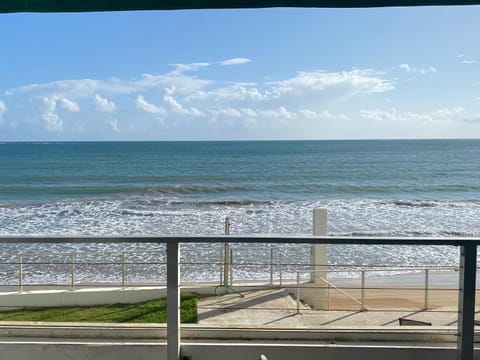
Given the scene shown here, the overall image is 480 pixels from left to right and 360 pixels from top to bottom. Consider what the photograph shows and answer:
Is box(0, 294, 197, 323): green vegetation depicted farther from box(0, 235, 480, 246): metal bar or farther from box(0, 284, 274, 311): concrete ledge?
box(0, 235, 480, 246): metal bar

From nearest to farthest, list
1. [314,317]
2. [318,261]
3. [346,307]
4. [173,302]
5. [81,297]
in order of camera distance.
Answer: [173,302]
[314,317]
[346,307]
[318,261]
[81,297]

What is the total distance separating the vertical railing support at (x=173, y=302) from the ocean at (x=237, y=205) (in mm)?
1883

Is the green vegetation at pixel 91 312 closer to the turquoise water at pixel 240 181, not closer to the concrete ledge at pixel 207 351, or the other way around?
the concrete ledge at pixel 207 351

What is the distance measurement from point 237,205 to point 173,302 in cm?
1424

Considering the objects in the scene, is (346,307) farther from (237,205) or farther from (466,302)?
(237,205)

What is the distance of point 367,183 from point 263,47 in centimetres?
931

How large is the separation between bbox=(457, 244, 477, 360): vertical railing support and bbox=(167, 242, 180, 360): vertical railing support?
959mm

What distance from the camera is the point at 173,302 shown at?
1.52 meters

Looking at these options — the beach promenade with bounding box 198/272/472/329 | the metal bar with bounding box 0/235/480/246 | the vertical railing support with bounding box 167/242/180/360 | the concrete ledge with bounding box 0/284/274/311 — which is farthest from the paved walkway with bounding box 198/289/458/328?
the concrete ledge with bounding box 0/284/274/311

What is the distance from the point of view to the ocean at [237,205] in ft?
23.8

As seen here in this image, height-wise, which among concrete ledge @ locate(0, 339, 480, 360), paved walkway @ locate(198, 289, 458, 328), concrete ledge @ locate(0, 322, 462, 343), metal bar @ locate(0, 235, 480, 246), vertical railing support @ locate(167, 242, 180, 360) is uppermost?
metal bar @ locate(0, 235, 480, 246)

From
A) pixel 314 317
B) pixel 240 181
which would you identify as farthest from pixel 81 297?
pixel 240 181

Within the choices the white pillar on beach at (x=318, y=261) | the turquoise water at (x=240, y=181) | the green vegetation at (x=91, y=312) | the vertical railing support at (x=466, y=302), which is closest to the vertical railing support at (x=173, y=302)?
the vertical railing support at (x=466, y=302)

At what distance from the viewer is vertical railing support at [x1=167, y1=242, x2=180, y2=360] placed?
1459 millimetres
